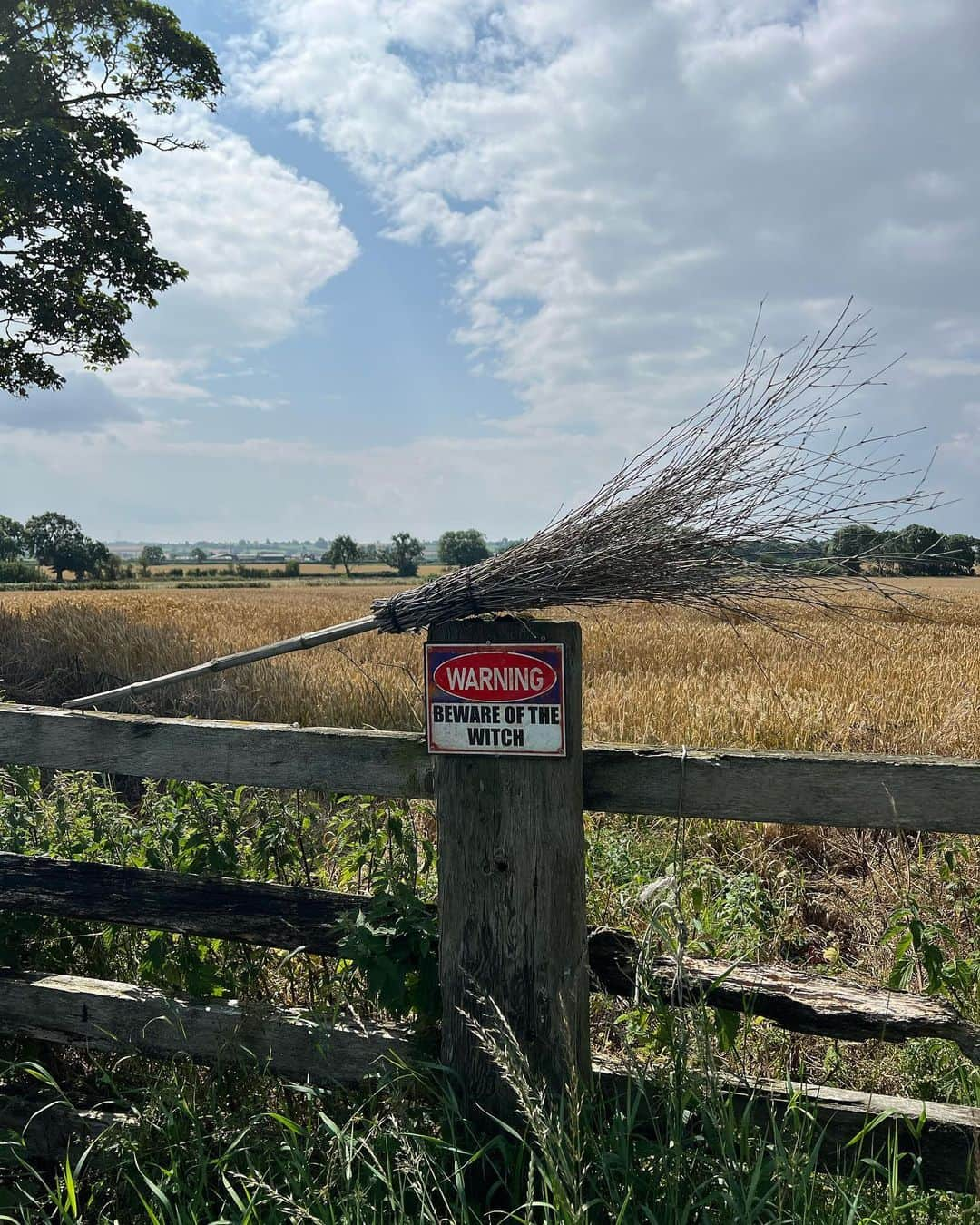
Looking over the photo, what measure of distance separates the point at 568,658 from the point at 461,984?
1.04 m

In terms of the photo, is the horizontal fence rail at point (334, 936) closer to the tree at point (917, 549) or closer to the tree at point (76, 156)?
the tree at point (917, 549)

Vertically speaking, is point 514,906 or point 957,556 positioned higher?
point 957,556

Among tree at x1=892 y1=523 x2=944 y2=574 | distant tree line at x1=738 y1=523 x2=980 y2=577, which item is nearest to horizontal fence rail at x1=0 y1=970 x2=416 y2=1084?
distant tree line at x1=738 y1=523 x2=980 y2=577

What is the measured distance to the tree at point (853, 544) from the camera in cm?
257

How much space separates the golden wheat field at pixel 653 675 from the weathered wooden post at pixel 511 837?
22.7 inches

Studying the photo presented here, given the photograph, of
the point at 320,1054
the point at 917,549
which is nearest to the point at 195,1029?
the point at 320,1054

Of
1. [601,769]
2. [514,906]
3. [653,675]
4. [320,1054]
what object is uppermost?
[601,769]

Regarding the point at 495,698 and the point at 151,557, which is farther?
the point at 151,557

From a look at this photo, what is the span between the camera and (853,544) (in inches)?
104

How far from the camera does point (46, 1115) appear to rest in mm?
3078

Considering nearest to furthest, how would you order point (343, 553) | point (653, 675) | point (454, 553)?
point (653, 675) < point (454, 553) < point (343, 553)

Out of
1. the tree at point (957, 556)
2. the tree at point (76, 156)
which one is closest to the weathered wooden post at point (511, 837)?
the tree at point (957, 556)

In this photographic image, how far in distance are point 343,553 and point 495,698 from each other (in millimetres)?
118531

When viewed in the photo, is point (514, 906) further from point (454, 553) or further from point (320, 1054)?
point (454, 553)
